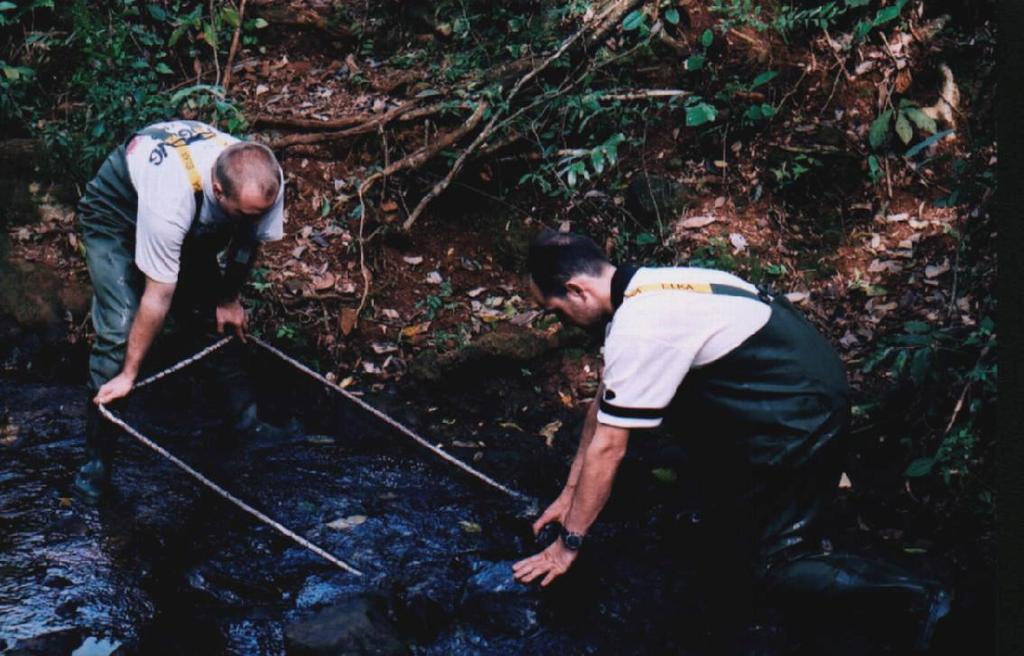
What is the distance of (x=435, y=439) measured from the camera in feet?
20.1

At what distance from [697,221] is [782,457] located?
347cm

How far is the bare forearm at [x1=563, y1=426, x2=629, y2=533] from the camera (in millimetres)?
3641

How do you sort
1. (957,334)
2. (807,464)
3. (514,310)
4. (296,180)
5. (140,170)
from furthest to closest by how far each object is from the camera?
(296,180)
(514,310)
(957,334)
(140,170)
(807,464)

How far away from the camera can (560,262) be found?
12.2 ft

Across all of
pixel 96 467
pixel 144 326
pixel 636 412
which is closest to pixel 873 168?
pixel 636 412

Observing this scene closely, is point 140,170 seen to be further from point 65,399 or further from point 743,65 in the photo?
point 743,65

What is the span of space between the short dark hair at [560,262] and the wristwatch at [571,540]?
1080 millimetres

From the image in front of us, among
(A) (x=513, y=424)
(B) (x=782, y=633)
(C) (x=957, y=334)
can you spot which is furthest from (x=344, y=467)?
(C) (x=957, y=334)

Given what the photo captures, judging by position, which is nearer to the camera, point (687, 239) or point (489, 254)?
point (687, 239)

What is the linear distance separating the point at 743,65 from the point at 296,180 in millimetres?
3996

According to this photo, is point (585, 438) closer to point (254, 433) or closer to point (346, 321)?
point (254, 433)

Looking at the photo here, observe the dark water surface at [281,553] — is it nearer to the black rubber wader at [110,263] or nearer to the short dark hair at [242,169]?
the black rubber wader at [110,263]

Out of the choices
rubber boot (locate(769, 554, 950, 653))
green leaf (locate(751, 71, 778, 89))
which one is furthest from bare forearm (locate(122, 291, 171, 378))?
green leaf (locate(751, 71, 778, 89))

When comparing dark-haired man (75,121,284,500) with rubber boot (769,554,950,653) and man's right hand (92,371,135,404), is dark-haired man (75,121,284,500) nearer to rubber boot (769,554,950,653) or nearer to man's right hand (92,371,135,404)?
man's right hand (92,371,135,404)
